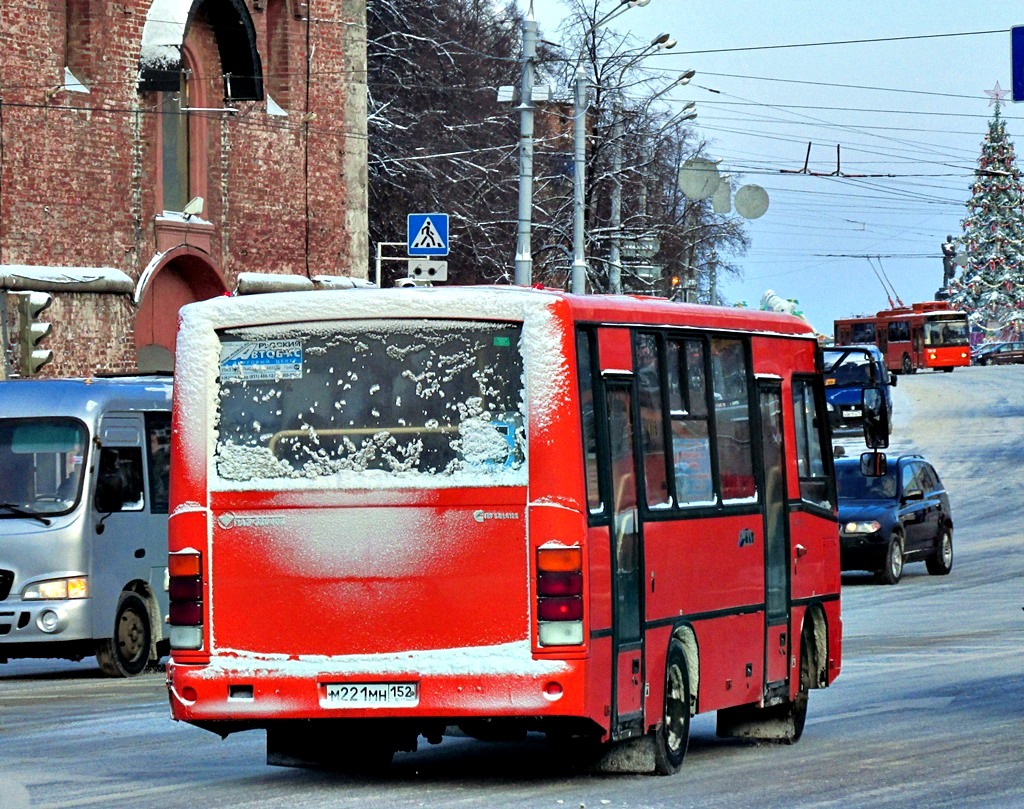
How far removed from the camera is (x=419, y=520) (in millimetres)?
10562

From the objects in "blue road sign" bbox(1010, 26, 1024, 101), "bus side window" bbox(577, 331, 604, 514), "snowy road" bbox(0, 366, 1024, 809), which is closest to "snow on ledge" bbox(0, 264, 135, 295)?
"snowy road" bbox(0, 366, 1024, 809)

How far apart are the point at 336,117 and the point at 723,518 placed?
96.1 ft

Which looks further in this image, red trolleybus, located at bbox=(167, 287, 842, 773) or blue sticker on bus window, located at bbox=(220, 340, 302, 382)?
blue sticker on bus window, located at bbox=(220, 340, 302, 382)

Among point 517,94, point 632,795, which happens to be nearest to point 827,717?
point 632,795

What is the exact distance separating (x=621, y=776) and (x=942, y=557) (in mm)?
20260

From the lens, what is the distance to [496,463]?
10555 millimetres

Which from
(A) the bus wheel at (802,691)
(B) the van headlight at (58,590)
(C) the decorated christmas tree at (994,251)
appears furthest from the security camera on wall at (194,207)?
(C) the decorated christmas tree at (994,251)

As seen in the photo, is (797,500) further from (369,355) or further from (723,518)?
(369,355)

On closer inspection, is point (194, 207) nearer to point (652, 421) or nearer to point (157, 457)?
point (157, 457)

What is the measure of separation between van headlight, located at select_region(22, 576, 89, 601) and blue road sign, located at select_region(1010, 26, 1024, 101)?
462 inches

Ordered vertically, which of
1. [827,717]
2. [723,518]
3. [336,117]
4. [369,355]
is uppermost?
[336,117]

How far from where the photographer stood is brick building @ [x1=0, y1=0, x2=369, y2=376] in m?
32.8

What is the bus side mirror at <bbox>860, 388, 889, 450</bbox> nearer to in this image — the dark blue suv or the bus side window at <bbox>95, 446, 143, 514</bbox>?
the bus side window at <bbox>95, 446, 143, 514</bbox>

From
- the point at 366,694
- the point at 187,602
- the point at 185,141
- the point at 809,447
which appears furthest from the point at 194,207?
the point at 366,694
